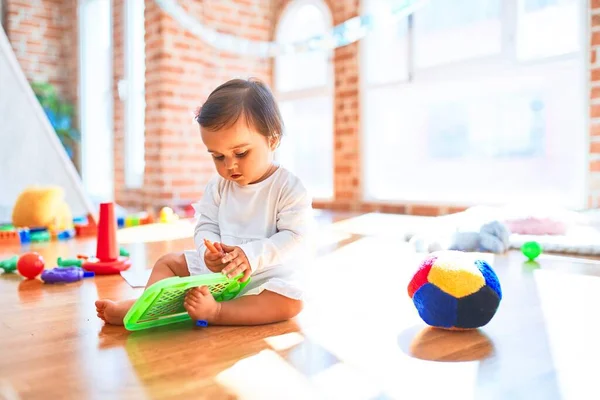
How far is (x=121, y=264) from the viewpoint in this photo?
1.59 metres

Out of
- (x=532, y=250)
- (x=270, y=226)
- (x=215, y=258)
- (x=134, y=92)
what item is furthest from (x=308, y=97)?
(x=215, y=258)

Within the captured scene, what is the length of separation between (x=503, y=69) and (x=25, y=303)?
248 centimetres

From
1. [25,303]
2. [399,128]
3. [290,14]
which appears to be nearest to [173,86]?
[290,14]

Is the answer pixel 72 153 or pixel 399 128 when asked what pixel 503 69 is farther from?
pixel 72 153

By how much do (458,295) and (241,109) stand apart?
0.52m

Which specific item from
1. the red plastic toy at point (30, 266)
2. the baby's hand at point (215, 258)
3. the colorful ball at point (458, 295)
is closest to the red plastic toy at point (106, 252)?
the red plastic toy at point (30, 266)

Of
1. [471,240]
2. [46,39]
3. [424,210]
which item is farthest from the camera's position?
[46,39]

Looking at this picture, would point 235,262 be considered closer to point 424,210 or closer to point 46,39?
point 424,210

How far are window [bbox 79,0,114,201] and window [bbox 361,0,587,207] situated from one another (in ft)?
8.54

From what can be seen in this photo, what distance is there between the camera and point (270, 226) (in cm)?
112

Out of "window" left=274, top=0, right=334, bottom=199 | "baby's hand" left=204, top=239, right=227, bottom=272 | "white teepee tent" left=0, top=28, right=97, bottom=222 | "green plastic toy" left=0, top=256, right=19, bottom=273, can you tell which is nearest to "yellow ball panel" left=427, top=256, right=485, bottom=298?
"baby's hand" left=204, top=239, right=227, bottom=272

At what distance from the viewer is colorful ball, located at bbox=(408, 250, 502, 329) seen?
3.08 ft

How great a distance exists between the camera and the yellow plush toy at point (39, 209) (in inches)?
94.9

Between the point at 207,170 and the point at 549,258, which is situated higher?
the point at 207,170
